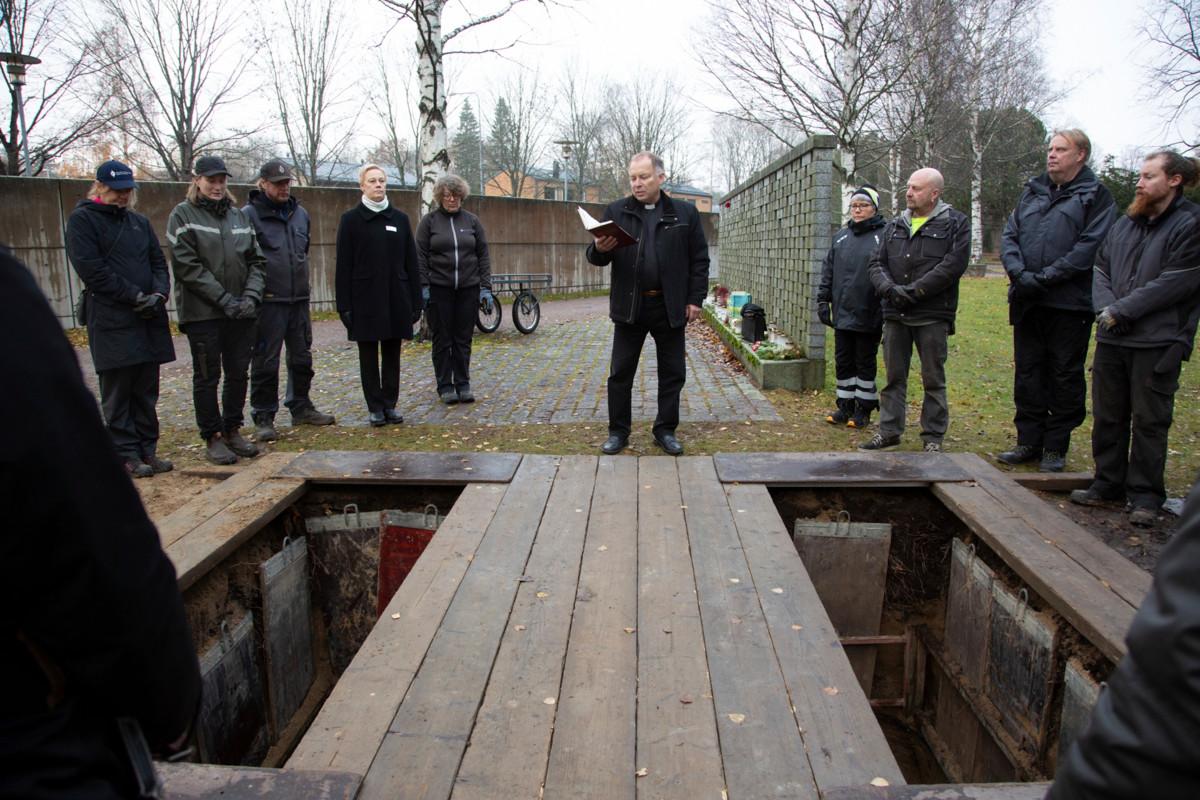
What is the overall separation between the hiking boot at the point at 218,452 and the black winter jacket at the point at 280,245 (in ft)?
3.78

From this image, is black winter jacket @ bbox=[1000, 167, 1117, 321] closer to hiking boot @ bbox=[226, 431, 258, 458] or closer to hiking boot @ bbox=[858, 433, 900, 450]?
hiking boot @ bbox=[858, 433, 900, 450]

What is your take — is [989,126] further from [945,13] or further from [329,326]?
[329,326]

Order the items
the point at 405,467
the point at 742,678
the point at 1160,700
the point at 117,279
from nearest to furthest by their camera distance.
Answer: the point at 1160,700 < the point at 742,678 < the point at 405,467 < the point at 117,279

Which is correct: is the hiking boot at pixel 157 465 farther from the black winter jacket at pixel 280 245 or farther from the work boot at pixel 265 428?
the black winter jacket at pixel 280 245

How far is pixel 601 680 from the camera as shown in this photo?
263cm

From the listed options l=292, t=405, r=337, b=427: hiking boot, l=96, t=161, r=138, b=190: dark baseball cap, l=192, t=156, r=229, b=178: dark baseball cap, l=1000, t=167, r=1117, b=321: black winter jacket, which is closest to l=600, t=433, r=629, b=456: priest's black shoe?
l=292, t=405, r=337, b=427: hiking boot

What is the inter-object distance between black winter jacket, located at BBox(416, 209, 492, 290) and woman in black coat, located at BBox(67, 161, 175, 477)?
232 centimetres

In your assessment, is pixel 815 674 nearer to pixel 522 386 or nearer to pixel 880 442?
pixel 880 442

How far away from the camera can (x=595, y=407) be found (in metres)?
7.31

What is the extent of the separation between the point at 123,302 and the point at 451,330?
9.34 feet

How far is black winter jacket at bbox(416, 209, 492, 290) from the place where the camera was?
7.27 metres

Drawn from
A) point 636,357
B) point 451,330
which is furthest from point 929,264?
point 451,330

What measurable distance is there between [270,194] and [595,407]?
3.13m

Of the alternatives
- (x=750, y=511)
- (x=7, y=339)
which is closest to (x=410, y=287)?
(x=750, y=511)
